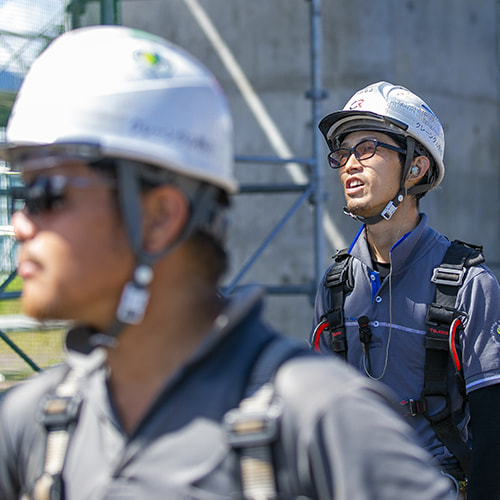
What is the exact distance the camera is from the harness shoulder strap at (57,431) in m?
1.35

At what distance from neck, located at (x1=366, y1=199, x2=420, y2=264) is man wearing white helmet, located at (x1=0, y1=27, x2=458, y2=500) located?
64.6 inches

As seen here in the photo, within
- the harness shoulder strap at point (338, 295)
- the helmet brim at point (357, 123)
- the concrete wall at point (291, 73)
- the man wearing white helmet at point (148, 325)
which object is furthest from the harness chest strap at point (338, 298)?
the concrete wall at point (291, 73)

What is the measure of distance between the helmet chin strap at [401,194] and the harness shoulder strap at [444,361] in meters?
0.40

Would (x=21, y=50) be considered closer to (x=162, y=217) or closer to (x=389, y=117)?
(x=389, y=117)

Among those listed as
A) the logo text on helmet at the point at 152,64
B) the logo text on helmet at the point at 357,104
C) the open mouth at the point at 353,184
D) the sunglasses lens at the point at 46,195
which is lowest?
the open mouth at the point at 353,184

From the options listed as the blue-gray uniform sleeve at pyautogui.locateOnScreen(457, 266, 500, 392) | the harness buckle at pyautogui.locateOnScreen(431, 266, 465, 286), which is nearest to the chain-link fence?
the harness buckle at pyautogui.locateOnScreen(431, 266, 465, 286)

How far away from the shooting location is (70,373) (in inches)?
61.4

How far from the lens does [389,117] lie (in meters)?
3.15

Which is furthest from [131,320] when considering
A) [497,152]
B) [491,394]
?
[497,152]

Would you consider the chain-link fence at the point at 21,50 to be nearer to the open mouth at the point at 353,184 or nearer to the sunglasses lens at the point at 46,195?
the open mouth at the point at 353,184

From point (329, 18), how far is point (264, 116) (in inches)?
47.4

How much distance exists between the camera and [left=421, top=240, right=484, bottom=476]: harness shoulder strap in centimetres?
274

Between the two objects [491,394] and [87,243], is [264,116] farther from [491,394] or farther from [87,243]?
[87,243]

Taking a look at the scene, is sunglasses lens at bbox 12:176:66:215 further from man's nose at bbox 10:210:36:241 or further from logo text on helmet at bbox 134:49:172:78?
logo text on helmet at bbox 134:49:172:78
